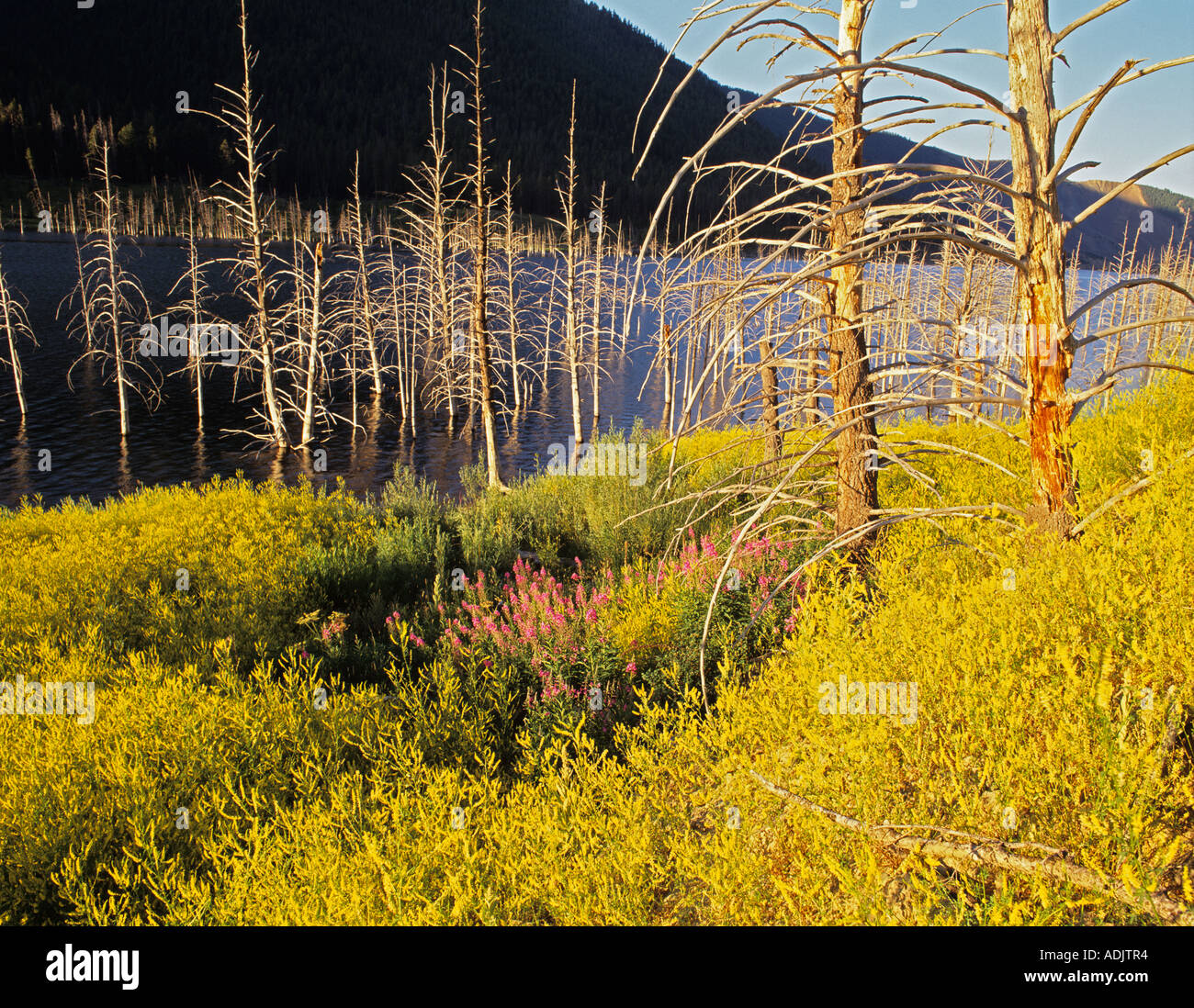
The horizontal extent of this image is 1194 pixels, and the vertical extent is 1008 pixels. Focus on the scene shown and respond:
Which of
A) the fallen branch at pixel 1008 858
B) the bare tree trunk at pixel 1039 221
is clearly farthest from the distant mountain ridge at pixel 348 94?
the fallen branch at pixel 1008 858

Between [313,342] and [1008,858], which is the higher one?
[313,342]

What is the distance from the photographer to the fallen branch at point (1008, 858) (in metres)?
1.69

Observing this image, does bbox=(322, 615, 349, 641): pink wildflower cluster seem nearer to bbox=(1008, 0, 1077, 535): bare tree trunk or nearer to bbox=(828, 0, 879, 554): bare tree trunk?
bbox=(828, 0, 879, 554): bare tree trunk

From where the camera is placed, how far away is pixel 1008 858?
1958mm

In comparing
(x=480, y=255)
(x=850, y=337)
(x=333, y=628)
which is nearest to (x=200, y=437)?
(x=480, y=255)

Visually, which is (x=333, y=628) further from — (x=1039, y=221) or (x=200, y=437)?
(x=200, y=437)

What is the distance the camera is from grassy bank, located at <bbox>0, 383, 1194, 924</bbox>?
2129mm

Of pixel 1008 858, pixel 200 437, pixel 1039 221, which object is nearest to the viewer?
pixel 1008 858

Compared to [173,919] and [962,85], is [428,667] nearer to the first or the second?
[173,919]

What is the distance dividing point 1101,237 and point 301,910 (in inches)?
9516

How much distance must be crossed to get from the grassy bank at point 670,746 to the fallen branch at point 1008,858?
34 millimetres

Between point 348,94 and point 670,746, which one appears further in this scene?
point 348,94

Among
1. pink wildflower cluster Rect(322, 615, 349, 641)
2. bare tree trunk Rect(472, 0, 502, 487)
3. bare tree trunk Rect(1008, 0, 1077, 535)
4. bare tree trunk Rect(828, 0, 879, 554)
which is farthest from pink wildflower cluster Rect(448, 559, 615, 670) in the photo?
bare tree trunk Rect(472, 0, 502, 487)

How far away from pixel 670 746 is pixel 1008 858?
80.9 inches
